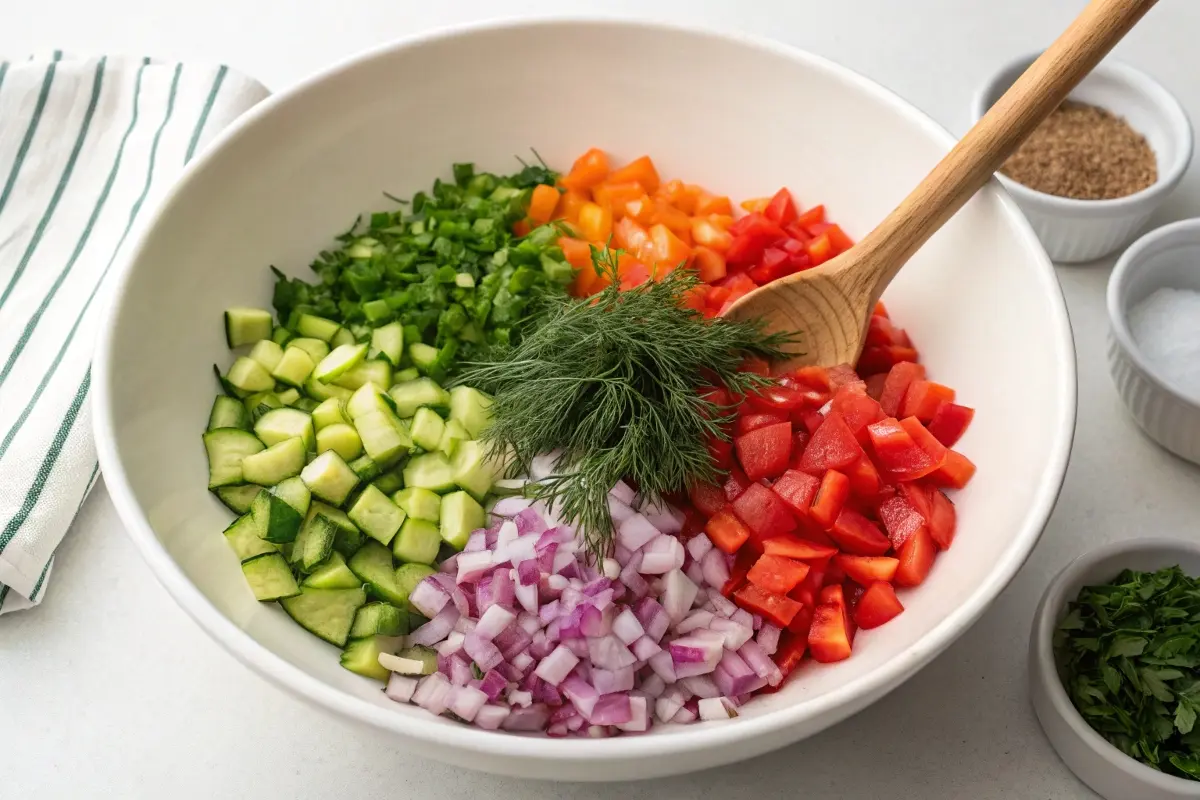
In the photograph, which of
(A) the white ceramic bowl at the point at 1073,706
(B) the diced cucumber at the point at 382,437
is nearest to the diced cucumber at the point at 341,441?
(B) the diced cucumber at the point at 382,437

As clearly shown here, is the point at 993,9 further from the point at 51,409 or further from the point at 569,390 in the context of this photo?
the point at 51,409

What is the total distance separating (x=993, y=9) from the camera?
9.42ft

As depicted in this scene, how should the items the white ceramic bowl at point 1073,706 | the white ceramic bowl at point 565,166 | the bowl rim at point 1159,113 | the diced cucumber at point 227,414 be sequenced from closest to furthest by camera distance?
the white ceramic bowl at point 565,166 → the white ceramic bowl at point 1073,706 → the diced cucumber at point 227,414 → the bowl rim at point 1159,113

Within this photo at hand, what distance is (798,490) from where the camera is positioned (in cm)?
168

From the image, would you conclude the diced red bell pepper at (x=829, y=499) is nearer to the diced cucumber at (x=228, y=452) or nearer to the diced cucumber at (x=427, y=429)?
the diced cucumber at (x=427, y=429)

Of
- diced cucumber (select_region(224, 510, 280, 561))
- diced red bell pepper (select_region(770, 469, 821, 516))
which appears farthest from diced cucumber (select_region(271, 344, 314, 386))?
diced red bell pepper (select_region(770, 469, 821, 516))

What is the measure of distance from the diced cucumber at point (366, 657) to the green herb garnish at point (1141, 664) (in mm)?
1123

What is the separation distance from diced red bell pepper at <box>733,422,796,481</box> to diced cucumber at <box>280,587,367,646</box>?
27.3 inches

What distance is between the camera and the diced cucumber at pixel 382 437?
5.98 ft

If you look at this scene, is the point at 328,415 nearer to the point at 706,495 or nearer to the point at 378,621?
the point at 378,621

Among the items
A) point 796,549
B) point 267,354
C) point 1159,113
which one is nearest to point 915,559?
point 796,549

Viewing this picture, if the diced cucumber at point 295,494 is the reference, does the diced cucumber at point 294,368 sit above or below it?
above

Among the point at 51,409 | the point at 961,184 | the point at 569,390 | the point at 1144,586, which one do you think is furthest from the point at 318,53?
the point at 1144,586

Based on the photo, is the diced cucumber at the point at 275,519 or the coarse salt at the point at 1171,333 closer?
→ the diced cucumber at the point at 275,519
